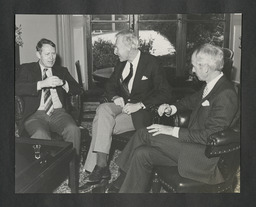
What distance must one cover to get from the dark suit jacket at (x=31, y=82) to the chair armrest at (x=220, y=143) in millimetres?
987

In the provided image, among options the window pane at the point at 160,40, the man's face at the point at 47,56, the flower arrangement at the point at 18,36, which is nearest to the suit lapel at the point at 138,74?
the window pane at the point at 160,40

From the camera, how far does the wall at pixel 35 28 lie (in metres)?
2.25

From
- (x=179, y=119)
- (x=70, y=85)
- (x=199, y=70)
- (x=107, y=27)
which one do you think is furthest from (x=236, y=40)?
(x=70, y=85)

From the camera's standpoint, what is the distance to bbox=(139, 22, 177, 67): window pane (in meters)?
2.26

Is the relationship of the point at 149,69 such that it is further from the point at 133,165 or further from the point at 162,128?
the point at 133,165

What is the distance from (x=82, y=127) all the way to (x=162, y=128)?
55cm

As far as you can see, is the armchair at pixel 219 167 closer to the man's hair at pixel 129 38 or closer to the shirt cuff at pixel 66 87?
the man's hair at pixel 129 38

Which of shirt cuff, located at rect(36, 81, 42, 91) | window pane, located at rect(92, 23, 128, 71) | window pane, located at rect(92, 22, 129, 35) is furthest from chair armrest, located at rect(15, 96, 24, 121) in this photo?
window pane, located at rect(92, 22, 129, 35)

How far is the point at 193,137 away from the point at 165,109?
28cm

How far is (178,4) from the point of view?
89.9 inches

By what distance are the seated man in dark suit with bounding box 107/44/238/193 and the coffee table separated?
341 millimetres

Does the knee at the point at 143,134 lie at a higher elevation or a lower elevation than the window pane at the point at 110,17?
lower

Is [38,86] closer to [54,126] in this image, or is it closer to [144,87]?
[54,126]

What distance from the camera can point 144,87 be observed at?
233 cm
